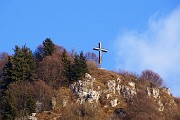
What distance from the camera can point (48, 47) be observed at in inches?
3327

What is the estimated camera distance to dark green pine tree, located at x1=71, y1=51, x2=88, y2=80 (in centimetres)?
7762

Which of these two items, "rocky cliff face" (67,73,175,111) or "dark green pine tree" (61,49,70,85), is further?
"dark green pine tree" (61,49,70,85)

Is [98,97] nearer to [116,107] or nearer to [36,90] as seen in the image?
[116,107]

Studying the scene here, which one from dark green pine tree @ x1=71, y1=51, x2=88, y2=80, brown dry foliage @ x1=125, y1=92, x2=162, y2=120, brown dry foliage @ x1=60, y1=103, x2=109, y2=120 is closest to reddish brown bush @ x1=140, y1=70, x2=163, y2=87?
brown dry foliage @ x1=125, y1=92, x2=162, y2=120

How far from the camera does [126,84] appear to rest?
8144 centimetres

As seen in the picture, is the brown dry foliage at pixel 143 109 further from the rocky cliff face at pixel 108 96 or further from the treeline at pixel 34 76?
the treeline at pixel 34 76

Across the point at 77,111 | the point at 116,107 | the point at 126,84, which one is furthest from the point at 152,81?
the point at 77,111

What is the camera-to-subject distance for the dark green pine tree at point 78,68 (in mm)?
77625

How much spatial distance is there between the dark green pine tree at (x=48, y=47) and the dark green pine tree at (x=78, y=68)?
5.50 metres

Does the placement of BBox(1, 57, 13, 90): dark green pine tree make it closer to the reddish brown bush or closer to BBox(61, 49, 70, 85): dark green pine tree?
BBox(61, 49, 70, 85): dark green pine tree

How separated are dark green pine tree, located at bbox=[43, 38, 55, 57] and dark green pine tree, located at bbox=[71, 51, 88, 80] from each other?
5.50 meters

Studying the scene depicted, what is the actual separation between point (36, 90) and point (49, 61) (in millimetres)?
6849

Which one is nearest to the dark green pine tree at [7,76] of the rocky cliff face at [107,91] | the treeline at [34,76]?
the treeline at [34,76]

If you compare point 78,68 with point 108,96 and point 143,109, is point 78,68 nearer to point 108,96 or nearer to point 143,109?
point 108,96
